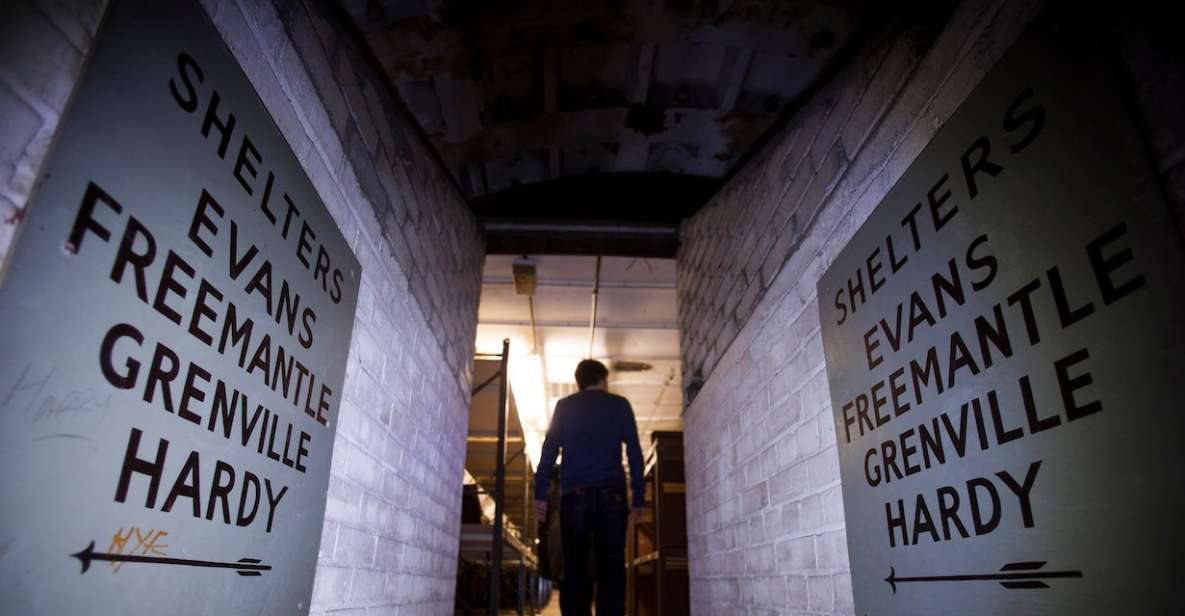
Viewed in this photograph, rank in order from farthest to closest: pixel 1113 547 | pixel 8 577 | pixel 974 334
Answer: pixel 974 334, pixel 1113 547, pixel 8 577

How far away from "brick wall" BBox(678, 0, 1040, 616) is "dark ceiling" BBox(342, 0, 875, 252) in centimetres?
17

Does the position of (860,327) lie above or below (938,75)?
below

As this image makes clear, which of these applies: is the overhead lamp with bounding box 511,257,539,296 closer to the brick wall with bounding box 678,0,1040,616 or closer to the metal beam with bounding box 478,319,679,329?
the metal beam with bounding box 478,319,679,329

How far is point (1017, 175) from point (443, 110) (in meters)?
1.92

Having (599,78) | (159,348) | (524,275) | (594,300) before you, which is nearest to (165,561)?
(159,348)

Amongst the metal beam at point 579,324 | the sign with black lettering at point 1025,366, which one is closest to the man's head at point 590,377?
the sign with black lettering at point 1025,366

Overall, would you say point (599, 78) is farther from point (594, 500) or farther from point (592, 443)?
point (594, 500)

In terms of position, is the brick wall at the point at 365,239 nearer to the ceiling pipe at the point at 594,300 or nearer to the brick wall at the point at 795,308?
the brick wall at the point at 795,308

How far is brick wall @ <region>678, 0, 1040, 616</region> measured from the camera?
4.67ft

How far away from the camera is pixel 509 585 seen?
25.8 feet

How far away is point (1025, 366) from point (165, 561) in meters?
1.33

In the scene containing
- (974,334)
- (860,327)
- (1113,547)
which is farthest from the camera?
(860,327)

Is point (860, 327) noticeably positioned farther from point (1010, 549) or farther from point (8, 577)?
point (8, 577)


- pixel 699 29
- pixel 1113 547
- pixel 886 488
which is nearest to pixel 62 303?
pixel 1113 547
